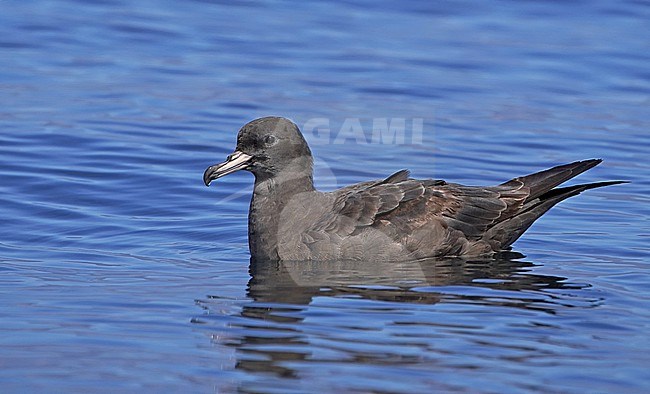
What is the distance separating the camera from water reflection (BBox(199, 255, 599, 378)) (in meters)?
6.89

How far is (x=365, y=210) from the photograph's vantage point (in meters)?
9.02

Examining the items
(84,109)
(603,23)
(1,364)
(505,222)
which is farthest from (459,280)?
(603,23)

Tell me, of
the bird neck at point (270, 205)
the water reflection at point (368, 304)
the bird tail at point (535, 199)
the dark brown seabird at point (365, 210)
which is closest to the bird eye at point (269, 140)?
the dark brown seabird at point (365, 210)

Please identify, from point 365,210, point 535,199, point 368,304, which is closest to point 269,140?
point 365,210

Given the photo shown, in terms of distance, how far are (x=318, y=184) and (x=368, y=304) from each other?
366 cm

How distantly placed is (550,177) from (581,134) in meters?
3.74

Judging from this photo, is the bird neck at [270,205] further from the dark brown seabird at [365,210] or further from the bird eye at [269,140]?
the bird eye at [269,140]

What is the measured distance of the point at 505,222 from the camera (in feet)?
31.2

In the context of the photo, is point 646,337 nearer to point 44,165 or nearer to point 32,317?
point 32,317

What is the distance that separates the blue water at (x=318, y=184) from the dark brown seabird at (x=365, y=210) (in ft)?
0.63

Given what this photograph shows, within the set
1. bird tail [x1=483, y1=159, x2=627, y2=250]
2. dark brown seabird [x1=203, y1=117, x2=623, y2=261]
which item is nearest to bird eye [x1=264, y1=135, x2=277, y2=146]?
dark brown seabird [x1=203, y1=117, x2=623, y2=261]

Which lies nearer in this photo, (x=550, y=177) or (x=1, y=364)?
(x=1, y=364)

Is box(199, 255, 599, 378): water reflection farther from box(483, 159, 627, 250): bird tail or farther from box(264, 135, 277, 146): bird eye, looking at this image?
box(264, 135, 277, 146): bird eye

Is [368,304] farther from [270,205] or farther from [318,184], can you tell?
[318,184]
